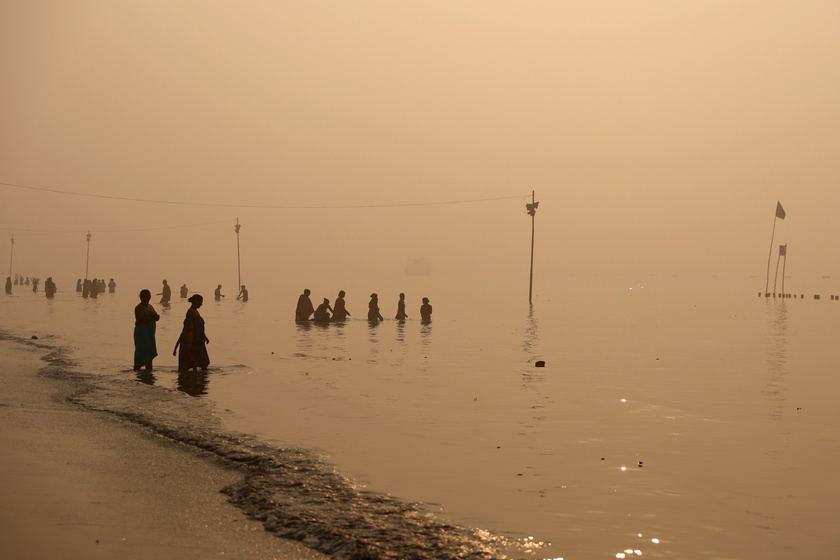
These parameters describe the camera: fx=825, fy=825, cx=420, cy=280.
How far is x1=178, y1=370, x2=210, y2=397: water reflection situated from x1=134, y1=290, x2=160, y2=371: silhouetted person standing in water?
97 cm

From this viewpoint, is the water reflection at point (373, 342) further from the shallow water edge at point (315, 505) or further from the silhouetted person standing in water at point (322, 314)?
the shallow water edge at point (315, 505)

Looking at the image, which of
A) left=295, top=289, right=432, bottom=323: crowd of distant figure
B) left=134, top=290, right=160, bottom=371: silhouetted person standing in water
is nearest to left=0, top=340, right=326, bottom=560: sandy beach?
left=134, top=290, right=160, bottom=371: silhouetted person standing in water

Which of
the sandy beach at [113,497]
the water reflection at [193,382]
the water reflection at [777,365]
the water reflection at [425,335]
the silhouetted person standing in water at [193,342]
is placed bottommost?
the water reflection at [425,335]

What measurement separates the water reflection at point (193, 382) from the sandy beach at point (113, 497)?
3812 millimetres

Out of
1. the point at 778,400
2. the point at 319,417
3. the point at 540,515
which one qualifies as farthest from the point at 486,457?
the point at 778,400

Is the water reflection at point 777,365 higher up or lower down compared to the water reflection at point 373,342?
higher up

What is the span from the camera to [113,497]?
26.7ft

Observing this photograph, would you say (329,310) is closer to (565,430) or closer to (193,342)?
(193,342)

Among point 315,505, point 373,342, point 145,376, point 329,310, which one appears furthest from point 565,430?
point 329,310

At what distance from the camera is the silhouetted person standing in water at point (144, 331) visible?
58.9 feet

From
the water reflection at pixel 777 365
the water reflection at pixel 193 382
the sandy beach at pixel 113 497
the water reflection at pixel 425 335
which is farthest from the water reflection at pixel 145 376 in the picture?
the water reflection at pixel 425 335

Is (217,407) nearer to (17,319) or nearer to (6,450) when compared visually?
(6,450)

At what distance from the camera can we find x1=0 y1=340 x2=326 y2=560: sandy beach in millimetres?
6785

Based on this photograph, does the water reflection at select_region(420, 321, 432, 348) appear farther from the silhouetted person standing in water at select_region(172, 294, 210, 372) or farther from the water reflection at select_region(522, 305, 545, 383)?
the silhouetted person standing in water at select_region(172, 294, 210, 372)
